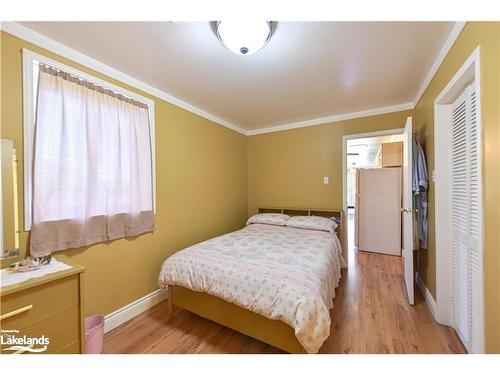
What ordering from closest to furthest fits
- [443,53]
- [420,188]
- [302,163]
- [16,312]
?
1. [16,312]
2. [443,53]
3. [420,188]
4. [302,163]

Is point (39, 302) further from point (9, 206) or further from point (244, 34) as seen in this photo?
point (244, 34)

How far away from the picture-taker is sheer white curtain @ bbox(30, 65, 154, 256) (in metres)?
1.43

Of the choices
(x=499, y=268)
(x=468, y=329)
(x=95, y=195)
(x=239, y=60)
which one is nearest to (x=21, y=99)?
(x=95, y=195)

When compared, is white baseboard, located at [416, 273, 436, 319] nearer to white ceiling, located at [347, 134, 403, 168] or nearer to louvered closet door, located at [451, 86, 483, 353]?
louvered closet door, located at [451, 86, 483, 353]

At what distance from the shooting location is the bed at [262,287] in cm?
125

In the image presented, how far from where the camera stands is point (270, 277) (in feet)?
4.71

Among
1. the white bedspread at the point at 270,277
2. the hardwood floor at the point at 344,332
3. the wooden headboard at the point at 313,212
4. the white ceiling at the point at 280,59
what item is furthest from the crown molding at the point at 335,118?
the hardwood floor at the point at 344,332

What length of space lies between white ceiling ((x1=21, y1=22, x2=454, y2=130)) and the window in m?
0.31

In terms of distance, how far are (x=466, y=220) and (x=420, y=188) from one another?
662 millimetres

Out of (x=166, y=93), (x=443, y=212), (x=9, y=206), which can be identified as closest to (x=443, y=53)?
(x=443, y=212)

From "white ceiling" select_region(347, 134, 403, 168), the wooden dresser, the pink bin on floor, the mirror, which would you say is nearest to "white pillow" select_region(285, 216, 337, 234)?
"white ceiling" select_region(347, 134, 403, 168)

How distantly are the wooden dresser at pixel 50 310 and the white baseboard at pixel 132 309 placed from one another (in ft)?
2.36

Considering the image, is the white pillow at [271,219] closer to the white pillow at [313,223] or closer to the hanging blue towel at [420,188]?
the white pillow at [313,223]

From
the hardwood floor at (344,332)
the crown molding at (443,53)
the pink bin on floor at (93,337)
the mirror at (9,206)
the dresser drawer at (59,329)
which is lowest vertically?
the hardwood floor at (344,332)
